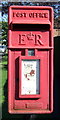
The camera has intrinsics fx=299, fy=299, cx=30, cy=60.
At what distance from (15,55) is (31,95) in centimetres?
50

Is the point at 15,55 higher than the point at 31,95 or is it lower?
higher

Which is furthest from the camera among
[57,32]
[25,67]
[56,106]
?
[57,32]

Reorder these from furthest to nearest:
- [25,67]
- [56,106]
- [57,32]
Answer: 1. [57,32]
2. [56,106]
3. [25,67]

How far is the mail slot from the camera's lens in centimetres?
346

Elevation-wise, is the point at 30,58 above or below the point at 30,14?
below

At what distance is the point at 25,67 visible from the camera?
346cm

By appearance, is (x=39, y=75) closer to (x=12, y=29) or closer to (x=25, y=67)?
(x=25, y=67)

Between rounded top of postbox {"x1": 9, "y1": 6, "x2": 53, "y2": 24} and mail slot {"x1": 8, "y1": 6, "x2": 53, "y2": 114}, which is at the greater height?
rounded top of postbox {"x1": 9, "y1": 6, "x2": 53, "y2": 24}

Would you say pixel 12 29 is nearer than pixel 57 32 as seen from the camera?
Yes

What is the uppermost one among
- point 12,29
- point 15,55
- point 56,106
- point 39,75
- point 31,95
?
point 12,29

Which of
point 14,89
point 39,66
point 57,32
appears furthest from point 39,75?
point 57,32

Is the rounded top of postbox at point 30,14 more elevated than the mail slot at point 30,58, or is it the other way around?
the rounded top of postbox at point 30,14

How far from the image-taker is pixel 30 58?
11.3 feet

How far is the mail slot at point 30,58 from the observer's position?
3455mm
